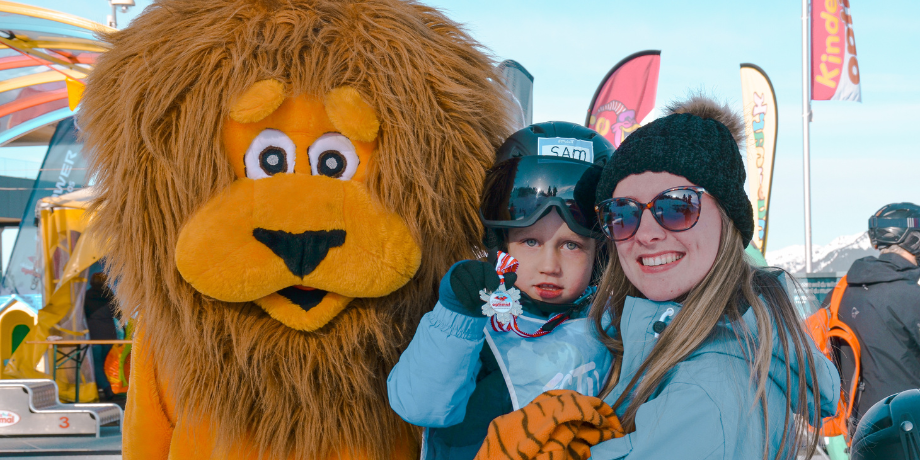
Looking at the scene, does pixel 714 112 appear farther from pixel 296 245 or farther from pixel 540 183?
pixel 296 245

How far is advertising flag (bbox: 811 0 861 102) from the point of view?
33.2ft

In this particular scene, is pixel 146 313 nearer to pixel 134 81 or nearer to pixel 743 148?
pixel 134 81

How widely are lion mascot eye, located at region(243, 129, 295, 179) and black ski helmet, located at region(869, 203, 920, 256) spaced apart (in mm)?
4166

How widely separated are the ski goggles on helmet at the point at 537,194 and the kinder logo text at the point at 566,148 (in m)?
0.03

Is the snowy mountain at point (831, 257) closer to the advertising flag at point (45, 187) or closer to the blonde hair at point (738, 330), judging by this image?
the blonde hair at point (738, 330)

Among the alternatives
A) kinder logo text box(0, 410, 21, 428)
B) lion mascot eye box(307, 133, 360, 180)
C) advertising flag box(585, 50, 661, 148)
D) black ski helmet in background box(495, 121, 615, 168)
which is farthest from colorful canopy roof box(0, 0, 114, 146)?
advertising flag box(585, 50, 661, 148)

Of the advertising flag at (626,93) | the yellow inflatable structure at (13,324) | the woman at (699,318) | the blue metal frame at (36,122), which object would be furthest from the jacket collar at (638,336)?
the blue metal frame at (36,122)

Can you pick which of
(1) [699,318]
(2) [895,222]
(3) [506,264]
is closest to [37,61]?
(3) [506,264]

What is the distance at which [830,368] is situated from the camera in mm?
1534

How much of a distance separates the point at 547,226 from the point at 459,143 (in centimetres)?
38

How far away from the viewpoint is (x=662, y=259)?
5.03 ft

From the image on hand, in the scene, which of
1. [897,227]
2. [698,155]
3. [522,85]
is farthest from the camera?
[897,227]

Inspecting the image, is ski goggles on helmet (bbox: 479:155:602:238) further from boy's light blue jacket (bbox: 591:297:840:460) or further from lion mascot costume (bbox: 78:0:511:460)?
boy's light blue jacket (bbox: 591:297:840:460)

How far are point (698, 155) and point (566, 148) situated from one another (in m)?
0.54
